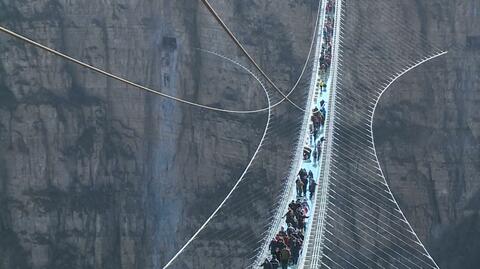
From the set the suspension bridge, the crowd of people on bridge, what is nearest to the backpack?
the crowd of people on bridge

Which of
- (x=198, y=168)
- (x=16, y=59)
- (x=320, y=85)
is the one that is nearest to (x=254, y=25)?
(x=198, y=168)

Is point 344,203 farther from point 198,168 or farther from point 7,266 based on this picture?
point 7,266

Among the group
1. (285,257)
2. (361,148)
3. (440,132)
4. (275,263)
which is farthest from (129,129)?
(285,257)

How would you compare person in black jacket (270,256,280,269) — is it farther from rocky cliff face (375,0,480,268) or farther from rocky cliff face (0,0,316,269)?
rocky cliff face (375,0,480,268)

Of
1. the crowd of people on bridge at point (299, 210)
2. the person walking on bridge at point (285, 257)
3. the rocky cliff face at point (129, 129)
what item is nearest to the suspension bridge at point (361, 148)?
the rocky cliff face at point (129, 129)

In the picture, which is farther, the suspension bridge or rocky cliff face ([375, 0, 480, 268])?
rocky cliff face ([375, 0, 480, 268])

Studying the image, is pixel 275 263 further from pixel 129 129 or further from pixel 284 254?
pixel 129 129

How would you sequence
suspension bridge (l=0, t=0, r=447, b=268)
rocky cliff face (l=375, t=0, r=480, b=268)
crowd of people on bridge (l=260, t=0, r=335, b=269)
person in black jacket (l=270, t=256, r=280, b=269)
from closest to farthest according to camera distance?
person in black jacket (l=270, t=256, r=280, b=269), crowd of people on bridge (l=260, t=0, r=335, b=269), suspension bridge (l=0, t=0, r=447, b=268), rocky cliff face (l=375, t=0, r=480, b=268)
